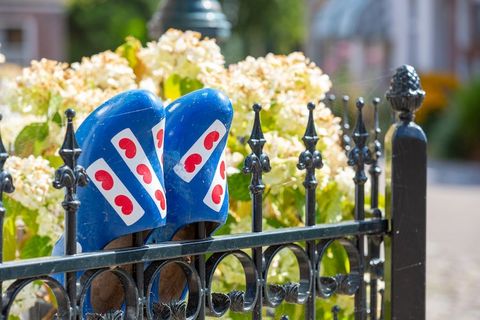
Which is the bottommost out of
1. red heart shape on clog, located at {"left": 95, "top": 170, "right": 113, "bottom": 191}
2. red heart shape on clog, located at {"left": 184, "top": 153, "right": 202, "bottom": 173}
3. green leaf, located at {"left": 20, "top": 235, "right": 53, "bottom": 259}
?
green leaf, located at {"left": 20, "top": 235, "right": 53, "bottom": 259}

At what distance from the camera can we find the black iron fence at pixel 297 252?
1.95 meters

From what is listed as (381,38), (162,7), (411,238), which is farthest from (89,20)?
(411,238)

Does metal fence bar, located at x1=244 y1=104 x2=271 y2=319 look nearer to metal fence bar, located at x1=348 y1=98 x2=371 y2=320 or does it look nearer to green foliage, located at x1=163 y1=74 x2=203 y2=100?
metal fence bar, located at x1=348 y1=98 x2=371 y2=320

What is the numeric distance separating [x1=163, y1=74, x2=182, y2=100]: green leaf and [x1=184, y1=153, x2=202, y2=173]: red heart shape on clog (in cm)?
103

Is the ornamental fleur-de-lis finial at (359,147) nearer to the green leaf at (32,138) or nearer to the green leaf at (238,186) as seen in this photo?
→ the green leaf at (238,186)

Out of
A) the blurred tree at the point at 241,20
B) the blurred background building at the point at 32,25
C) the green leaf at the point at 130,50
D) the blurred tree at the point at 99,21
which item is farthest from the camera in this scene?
the blurred tree at the point at 99,21

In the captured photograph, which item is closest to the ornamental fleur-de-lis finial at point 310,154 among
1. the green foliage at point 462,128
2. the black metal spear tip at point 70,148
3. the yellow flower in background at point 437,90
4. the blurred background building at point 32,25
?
the black metal spear tip at point 70,148

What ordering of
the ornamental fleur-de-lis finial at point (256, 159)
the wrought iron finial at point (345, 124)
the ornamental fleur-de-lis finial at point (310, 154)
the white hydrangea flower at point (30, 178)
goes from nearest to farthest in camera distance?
the ornamental fleur-de-lis finial at point (256, 159) → the ornamental fleur-de-lis finial at point (310, 154) → the white hydrangea flower at point (30, 178) → the wrought iron finial at point (345, 124)

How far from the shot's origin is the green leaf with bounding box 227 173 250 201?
2795 millimetres

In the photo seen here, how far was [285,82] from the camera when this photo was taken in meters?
3.02

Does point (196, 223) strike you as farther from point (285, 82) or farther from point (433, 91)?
point (433, 91)

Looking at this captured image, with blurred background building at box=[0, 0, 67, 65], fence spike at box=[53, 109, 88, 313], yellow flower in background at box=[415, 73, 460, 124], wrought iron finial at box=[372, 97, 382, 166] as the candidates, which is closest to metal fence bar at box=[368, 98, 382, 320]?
wrought iron finial at box=[372, 97, 382, 166]

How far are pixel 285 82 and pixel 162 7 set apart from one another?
77.4 inches

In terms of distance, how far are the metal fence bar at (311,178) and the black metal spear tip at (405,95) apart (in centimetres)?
27
